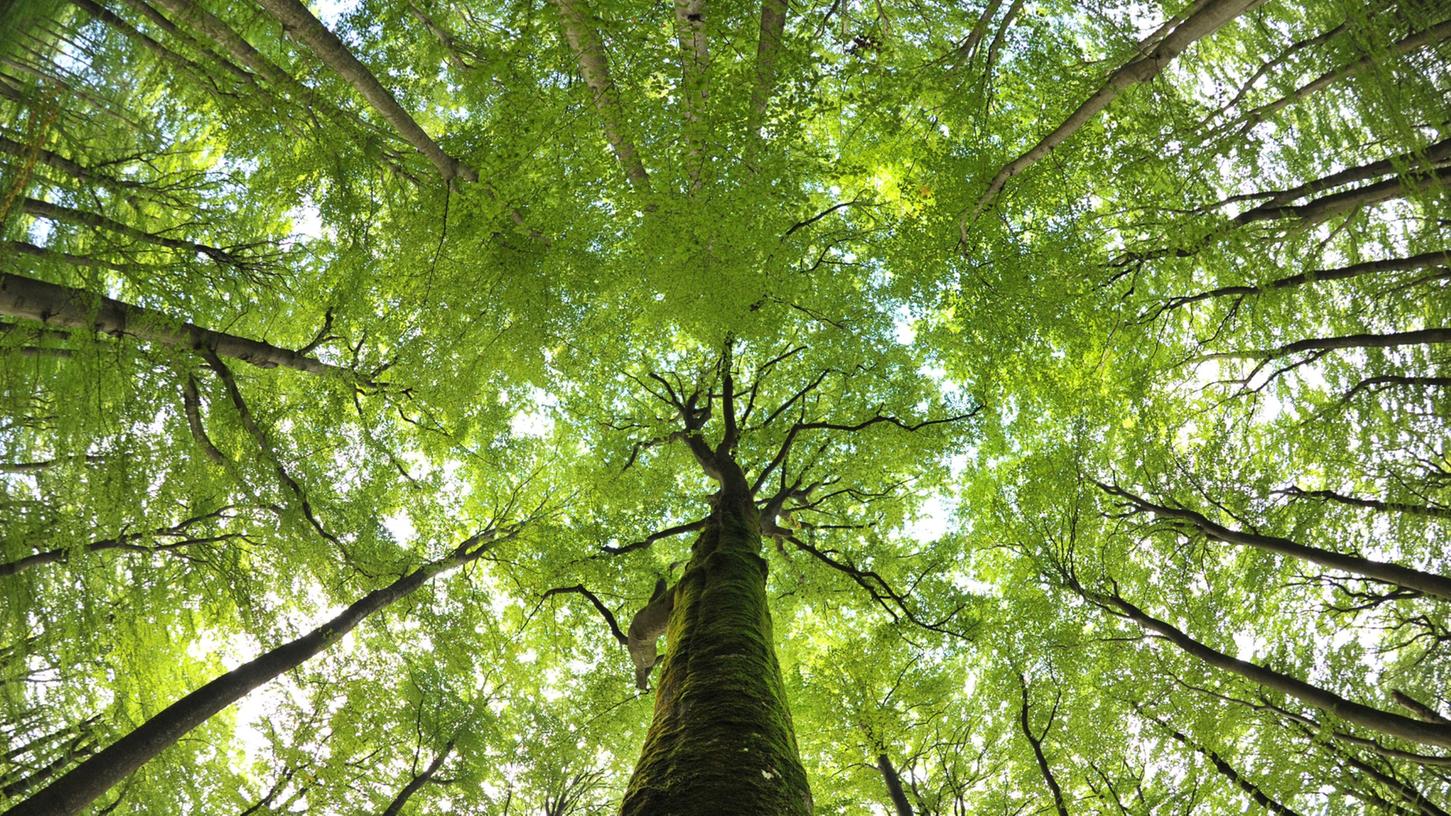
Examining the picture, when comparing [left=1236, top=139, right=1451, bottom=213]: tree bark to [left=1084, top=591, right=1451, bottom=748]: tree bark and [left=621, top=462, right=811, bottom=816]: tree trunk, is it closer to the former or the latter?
[left=1084, top=591, right=1451, bottom=748]: tree bark

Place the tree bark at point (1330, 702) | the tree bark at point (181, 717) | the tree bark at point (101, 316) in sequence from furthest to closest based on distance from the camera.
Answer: the tree bark at point (181, 717) < the tree bark at point (1330, 702) < the tree bark at point (101, 316)

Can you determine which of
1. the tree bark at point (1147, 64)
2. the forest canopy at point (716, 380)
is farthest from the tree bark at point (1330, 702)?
the tree bark at point (1147, 64)

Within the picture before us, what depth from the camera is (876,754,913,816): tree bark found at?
809cm

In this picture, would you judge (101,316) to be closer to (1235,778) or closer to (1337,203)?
(1337,203)

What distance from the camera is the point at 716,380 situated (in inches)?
351

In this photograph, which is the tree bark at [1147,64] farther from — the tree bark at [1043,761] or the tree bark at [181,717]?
the tree bark at [181,717]

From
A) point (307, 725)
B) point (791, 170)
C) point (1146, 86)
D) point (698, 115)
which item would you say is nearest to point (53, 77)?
point (698, 115)

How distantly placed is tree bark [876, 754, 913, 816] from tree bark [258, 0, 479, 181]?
25.0 ft

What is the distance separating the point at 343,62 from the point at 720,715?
152 inches

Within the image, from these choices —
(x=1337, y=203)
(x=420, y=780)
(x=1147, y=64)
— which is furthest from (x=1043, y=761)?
(x=420, y=780)

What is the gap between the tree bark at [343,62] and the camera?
3513 millimetres

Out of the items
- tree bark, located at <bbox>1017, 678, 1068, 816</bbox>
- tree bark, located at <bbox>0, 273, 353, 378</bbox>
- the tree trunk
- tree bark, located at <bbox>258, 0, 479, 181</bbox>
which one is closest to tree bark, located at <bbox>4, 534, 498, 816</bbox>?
tree bark, located at <bbox>0, 273, 353, 378</bbox>

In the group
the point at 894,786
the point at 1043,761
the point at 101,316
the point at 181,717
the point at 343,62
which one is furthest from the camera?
the point at 894,786

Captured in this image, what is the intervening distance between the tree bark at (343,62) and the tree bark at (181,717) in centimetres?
400
